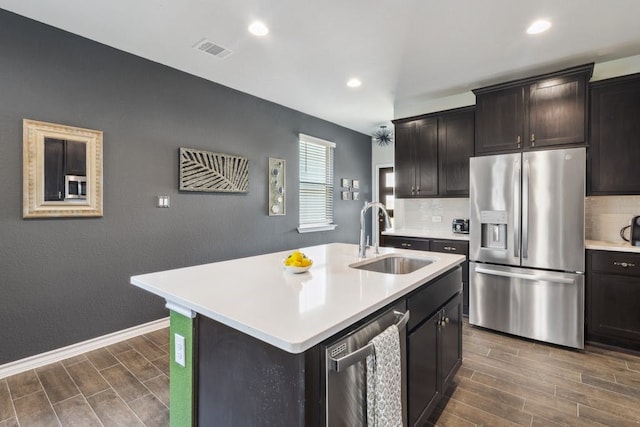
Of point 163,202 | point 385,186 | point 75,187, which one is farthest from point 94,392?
point 385,186

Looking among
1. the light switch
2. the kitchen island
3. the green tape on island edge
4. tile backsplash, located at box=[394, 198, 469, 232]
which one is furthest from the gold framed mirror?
tile backsplash, located at box=[394, 198, 469, 232]

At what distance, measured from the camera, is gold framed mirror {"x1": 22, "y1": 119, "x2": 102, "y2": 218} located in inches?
95.0

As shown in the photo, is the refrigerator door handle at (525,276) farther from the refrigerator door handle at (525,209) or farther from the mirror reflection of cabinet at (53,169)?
the mirror reflection of cabinet at (53,169)

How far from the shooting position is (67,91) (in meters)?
2.60

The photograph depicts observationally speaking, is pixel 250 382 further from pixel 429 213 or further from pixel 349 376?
pixel 429 213

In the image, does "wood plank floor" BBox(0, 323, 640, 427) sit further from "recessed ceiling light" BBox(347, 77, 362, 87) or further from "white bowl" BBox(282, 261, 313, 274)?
"recessed ceiling light" BBox(347, 77, 362, 87)

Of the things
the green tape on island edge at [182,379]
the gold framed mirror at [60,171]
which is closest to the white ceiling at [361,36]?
the gold framed mirror at [60,171]

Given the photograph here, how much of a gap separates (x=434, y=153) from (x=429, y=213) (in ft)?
2.82

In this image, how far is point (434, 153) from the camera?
3.87 meters

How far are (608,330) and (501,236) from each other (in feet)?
3.75

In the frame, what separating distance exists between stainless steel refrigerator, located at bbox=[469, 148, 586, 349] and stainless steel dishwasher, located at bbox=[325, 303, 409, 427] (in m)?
2.41

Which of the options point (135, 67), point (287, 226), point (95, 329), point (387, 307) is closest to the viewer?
point (387, 307)

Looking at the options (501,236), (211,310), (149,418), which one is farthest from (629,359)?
(149,418)

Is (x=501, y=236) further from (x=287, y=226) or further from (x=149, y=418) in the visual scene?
(x=149, y=418)
